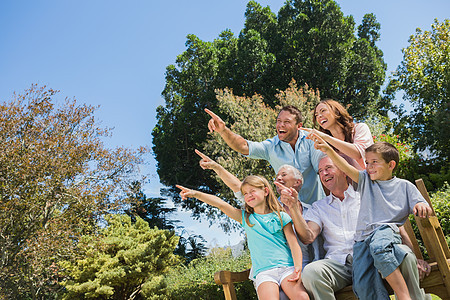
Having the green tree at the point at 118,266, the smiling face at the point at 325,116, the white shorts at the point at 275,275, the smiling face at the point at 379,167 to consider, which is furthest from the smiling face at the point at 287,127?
the green tree at the point at 118,266

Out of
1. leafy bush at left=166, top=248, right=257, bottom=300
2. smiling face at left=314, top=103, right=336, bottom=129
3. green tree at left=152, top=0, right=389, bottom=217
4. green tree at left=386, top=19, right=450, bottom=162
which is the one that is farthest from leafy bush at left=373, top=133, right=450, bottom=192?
smiling face at left=314, top=103, right=336, bottom=129

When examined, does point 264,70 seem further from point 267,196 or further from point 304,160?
point 267,196

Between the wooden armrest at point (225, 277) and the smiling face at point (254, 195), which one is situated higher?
the smiling face at point (254, 195)

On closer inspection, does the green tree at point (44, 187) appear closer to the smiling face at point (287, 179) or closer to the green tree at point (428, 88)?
the smiling face at point (287, 179)

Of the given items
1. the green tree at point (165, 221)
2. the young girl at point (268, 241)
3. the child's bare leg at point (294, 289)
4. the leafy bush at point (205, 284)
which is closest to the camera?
the child's bare leg at point (294, 289)

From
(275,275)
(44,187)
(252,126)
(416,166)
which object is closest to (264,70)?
(252,126)

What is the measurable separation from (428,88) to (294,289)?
12.7m

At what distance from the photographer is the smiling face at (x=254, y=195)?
2785 mm

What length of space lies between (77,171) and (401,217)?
9465 millimetres

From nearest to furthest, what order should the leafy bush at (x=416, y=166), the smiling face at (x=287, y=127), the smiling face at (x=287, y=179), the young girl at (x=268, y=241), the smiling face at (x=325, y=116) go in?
the young girl at (x=268, y=241) < the smiling face at (x=287, y=179) < the smiling face at (x=325, y=116) < the smiling face at (x=287, y=127) < the leafy bush at (x=416, y=166)

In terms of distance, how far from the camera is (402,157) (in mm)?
11234

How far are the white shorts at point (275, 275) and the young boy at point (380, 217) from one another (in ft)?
1.43

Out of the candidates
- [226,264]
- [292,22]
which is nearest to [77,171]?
[226,264]

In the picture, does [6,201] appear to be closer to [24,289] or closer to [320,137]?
[24,289]
